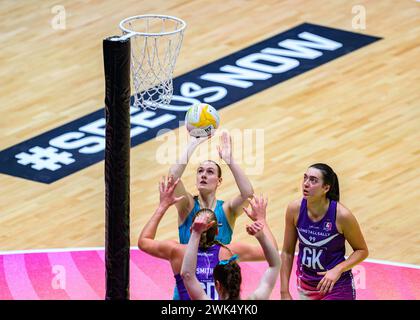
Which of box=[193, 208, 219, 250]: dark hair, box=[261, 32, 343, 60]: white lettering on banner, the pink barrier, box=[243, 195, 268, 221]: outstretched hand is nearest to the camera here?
box=[243, 195, 268, 221]: outstretched hand

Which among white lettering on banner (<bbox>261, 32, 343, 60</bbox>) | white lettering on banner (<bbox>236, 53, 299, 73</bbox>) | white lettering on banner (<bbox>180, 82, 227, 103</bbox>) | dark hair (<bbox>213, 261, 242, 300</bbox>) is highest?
dark hair (<bbox>213, 261, 242, 300</bbox>)

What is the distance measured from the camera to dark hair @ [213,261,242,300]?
723 cm

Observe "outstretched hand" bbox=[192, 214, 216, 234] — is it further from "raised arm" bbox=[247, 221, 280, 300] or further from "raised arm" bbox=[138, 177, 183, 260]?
"raised arm" bbox=[138, 177, 183, 260]

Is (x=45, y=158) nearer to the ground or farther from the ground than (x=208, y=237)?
nearer to the ground

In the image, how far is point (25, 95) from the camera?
607 inches

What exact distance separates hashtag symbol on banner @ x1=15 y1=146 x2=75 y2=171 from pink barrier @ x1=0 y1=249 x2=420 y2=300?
2.09 m

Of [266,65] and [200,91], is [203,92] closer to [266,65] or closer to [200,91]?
[200,91]

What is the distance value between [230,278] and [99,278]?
4115 mm

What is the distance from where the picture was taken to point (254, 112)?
14.8m

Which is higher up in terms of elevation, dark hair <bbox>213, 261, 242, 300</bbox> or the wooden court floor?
dark hair <bbox>213, 261, 242, 300</bbox>

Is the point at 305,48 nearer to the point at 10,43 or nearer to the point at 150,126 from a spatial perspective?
the point at 150,126

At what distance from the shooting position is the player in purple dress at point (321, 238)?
346 inches

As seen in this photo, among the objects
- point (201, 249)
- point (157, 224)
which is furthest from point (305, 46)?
point (201, 249)

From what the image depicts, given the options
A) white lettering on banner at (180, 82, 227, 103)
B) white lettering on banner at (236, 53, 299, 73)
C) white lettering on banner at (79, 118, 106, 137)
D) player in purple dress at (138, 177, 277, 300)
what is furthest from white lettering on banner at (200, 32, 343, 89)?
player in purple dress at (138, 177, 277, 300)
